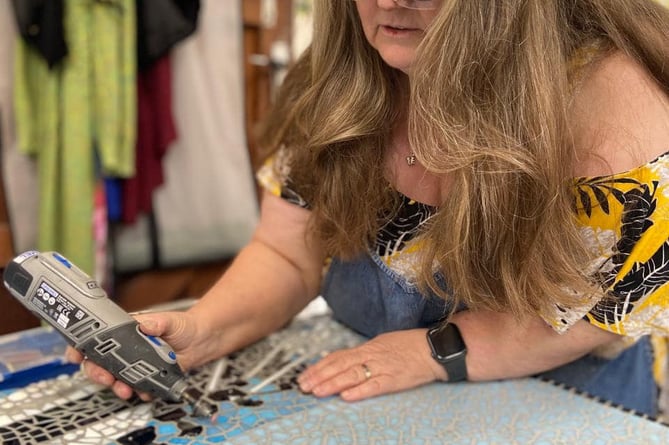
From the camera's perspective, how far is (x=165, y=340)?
708mm

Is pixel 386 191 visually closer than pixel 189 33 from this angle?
Yes

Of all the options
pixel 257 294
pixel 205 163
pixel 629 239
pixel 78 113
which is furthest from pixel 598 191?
pixel 205 163

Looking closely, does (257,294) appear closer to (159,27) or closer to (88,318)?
(88,318)

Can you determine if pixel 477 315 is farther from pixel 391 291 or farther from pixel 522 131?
pixel 522 131

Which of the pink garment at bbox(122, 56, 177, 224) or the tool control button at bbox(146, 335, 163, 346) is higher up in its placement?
the pink garment at bbox(122, 56, 177, 224)

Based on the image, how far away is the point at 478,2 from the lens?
56 cm

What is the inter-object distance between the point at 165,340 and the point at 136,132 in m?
0.97

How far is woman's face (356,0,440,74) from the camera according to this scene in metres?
0.62

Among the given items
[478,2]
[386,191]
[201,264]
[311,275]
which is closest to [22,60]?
[201,264]

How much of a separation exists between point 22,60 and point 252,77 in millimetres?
789

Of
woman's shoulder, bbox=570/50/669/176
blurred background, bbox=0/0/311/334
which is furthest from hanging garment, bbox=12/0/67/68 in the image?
woman's shoulder, bbox=570/50/669/176

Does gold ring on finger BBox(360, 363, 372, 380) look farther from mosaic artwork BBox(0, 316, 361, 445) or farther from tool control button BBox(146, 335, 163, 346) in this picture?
tool control button BBox(146, 335, 163, 346)

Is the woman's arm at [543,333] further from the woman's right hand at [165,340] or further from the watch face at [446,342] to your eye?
the woman's right hand at [165,340]

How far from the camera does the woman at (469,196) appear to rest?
584mm
